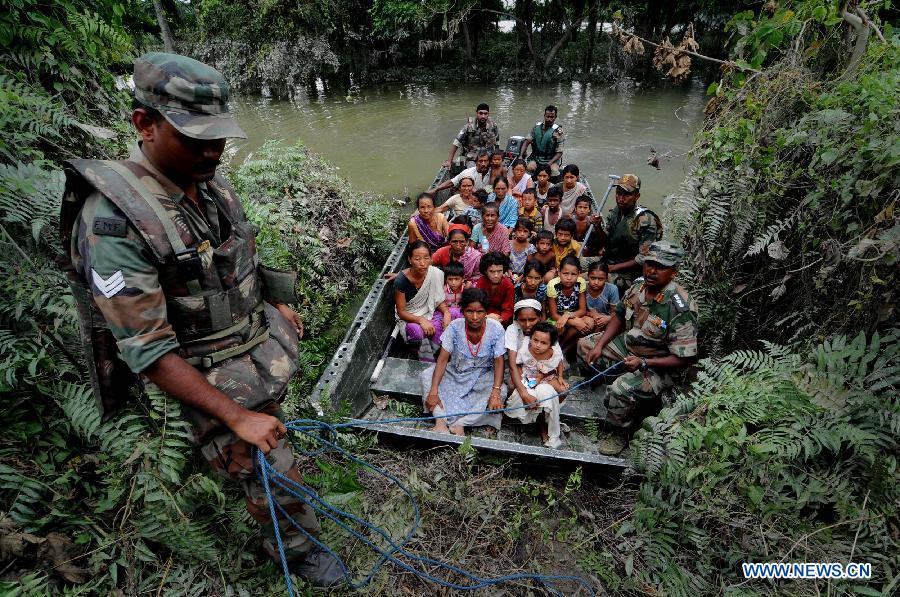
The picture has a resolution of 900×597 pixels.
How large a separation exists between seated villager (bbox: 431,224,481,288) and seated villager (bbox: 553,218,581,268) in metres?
0.99

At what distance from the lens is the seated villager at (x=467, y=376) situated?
3850mm

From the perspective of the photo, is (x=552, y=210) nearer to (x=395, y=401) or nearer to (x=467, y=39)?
(x=395, y=401)

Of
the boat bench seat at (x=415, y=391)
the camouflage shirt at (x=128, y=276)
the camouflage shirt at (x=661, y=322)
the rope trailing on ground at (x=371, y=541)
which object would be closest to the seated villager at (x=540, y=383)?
the boat bench seat at (x=415, y=391)

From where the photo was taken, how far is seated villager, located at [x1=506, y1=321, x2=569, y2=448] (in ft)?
12.5

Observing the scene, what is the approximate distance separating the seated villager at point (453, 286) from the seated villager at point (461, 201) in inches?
76.7

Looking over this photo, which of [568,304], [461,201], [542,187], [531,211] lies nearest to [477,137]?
[542,187]

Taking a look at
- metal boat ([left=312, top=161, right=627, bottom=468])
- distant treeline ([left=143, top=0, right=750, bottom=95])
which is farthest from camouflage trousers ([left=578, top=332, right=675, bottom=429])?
distant treeline ([left=143, top=0, right=750, bottom=95])

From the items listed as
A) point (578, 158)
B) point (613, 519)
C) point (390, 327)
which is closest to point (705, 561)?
point (613, 519)

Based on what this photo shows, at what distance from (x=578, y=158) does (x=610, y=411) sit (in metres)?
10.5

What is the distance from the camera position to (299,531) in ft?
7.22

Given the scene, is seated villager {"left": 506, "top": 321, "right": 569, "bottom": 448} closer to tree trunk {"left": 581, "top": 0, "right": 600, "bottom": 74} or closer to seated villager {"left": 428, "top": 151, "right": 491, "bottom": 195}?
seated villager {"left": 428, "top": 151, "right": 491, "bottom": 195}

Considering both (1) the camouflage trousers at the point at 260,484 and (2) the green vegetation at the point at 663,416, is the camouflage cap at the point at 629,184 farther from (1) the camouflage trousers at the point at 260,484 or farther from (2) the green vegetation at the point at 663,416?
(1) the camouflage trousers at the point at 260,484

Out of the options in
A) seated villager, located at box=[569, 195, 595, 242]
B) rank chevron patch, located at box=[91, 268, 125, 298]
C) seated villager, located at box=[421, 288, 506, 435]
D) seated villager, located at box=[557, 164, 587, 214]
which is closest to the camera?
rank chevron patch, located at box=[91, 268, 125, 298]

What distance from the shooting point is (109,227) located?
1.48 meters
